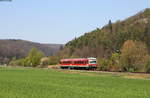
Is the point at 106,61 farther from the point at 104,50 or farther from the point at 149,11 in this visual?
the point at 149,11

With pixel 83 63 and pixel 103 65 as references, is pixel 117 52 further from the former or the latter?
pixel 83 63

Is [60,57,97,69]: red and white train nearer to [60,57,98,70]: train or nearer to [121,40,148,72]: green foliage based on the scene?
[60,57,98,70]: train

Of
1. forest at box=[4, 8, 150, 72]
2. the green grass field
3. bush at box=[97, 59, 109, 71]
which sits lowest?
the green grass field

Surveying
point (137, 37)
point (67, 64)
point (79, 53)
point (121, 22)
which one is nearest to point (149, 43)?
point (137, 37)

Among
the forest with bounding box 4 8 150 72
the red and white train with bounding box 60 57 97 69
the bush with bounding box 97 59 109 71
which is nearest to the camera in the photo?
the forest with bounding box 4 8 150 72

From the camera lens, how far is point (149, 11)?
607ft

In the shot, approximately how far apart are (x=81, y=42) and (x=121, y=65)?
77.0 m

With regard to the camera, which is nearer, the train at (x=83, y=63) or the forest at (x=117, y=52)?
the forest at (x=117, y=52)

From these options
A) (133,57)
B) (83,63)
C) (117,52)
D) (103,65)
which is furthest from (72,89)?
(117,52)

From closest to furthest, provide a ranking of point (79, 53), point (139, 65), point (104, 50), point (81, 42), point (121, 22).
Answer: point (139, 65), point (104, 50), point (79, 53), point (81, 42), point (121, 22)

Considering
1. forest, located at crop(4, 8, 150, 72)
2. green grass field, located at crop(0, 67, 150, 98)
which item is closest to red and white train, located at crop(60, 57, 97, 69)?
forest, located at crop(4, 8, 150, 72)

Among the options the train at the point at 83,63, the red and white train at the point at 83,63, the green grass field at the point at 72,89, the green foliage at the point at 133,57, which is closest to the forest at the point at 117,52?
the green foliage at the point at 133,57

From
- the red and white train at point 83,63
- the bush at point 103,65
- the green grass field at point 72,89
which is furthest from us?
the bush at point 103,65

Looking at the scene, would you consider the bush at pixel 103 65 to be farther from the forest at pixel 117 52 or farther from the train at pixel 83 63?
the train at pixel 83 63
